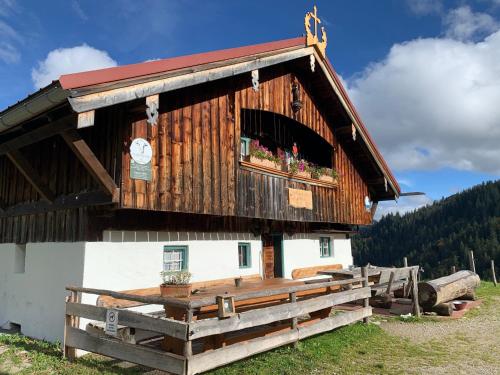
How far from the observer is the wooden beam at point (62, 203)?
27.2 feet

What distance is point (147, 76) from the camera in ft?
25.3

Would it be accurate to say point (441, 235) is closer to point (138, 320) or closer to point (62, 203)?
point (62, 203)

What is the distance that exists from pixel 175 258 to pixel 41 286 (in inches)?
122

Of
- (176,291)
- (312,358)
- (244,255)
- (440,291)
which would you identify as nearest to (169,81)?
(176,291)

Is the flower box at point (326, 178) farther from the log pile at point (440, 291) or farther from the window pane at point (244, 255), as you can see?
the log pile at point (440, 291)

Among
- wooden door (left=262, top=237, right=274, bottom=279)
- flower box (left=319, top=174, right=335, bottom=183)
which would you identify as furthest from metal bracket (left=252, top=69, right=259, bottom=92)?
wooden door (left=262, top=237, right=274, bottom=279)

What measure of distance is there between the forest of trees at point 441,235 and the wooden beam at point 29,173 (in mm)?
92906

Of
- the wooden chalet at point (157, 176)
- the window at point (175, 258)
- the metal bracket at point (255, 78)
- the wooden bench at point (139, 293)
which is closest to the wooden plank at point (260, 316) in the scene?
the wooden chalet at point (157, 176)

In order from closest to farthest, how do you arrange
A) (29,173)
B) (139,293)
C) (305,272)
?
(29,173) → (139,293) → (305,272)

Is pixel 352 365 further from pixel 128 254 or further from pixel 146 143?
pixel 146 143

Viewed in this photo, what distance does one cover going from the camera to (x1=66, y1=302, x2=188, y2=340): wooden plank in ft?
19.5

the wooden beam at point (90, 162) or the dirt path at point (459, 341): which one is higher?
the wooden beam at point (90, 162)

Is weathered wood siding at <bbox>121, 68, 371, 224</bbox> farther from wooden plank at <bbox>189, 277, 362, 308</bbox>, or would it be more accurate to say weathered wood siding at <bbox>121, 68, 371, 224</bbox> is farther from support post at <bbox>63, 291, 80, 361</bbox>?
wooden plank at <bbox>189, 277, 362, 308</bbox>

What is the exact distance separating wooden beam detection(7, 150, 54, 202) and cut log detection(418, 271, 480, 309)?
1131 centimetres
